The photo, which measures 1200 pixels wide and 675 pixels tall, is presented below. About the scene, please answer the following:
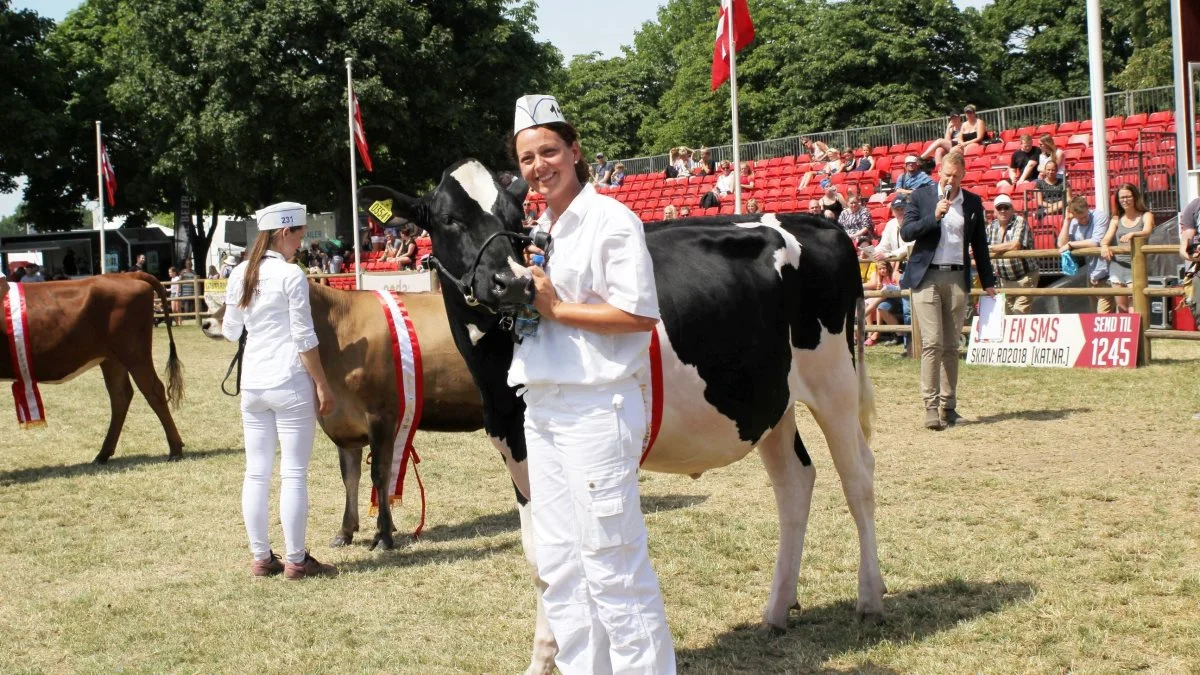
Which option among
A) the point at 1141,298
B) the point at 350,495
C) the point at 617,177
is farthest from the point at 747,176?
the point at 350,495

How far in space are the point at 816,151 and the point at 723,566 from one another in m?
22.7

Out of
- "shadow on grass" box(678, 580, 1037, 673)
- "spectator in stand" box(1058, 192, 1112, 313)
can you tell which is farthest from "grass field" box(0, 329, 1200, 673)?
"spectator in stand" box(1058, 192, 1112, 313)

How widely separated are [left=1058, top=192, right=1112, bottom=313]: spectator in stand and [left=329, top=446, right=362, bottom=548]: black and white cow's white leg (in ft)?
32.4

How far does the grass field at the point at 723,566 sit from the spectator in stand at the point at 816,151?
17.2 meters

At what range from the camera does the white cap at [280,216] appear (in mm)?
6648

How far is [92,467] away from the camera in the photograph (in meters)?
11.0

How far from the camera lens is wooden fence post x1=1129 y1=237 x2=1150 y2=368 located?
1295 cm

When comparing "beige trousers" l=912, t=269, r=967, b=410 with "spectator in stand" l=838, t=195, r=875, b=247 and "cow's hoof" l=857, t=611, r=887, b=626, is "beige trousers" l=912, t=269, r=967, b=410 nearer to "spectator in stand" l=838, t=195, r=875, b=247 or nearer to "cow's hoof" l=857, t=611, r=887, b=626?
"cow's hoof" l=857, t=611, r=887, b=626

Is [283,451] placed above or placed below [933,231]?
below

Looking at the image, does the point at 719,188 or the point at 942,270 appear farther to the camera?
the point at 719,188

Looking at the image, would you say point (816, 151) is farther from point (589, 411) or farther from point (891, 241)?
point (589, 411)

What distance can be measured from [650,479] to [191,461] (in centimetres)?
462

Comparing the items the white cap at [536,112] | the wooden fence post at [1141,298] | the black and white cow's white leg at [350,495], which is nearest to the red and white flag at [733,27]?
the wooden fence post at [1141,298]

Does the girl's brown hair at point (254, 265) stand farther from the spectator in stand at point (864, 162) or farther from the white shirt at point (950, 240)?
the spectator in stand at point (864, 162)
